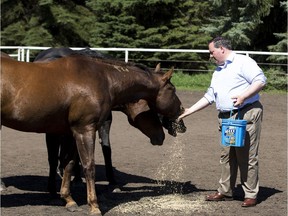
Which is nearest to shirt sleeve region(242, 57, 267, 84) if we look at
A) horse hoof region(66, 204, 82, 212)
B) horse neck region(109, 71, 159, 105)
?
horse neck region(109, 71, 159, 105)

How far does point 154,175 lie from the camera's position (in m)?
8.41

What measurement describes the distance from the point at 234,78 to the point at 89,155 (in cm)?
180

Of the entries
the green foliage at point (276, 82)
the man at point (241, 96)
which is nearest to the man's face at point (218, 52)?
the man at point (241, 96)

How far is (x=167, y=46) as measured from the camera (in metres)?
24.3

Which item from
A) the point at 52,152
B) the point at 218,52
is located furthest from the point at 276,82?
the point at 52,152

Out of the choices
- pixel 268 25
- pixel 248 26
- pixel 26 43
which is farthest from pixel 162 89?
pixel 26 43

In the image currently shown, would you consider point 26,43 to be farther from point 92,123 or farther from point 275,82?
point 92,123

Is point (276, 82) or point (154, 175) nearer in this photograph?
point (154, 175)

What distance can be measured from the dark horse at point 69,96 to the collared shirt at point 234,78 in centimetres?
86

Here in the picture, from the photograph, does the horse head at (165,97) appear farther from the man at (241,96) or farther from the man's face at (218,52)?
the man's face at (218,52)

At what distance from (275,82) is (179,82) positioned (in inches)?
122

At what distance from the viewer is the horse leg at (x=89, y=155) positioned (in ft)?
19.7

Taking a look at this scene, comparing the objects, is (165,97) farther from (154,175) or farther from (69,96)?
(154,175)

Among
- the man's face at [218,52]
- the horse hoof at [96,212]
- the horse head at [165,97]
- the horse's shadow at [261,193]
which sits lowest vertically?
the horse's shadow at [261,193]
